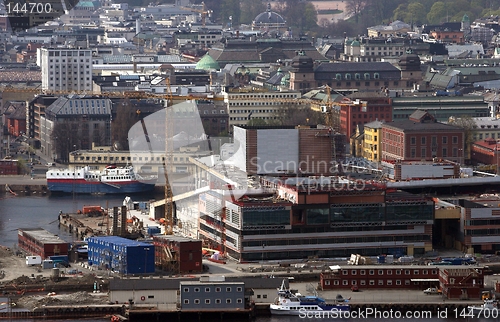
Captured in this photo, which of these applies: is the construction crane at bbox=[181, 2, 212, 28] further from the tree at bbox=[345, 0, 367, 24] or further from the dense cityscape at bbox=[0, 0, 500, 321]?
the dense cityscape at bbox=[0, 0, 500, 321]

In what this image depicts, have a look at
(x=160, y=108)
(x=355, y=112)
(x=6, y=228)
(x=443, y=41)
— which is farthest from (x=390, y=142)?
(x=443, y=41)

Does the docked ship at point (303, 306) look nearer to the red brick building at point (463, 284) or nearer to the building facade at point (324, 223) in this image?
the red brick building at point (463, 284)

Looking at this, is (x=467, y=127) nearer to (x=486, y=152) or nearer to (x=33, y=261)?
(x=486, y=152)

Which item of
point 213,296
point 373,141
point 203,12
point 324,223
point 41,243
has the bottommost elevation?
point 203,12

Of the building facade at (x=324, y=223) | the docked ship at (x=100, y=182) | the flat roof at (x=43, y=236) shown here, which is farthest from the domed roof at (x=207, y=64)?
the building facade at (x=324, y=223)

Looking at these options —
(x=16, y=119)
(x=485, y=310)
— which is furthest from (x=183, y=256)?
(x=16, y=119)

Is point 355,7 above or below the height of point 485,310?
below
